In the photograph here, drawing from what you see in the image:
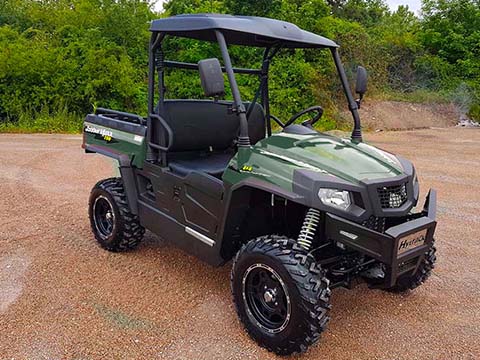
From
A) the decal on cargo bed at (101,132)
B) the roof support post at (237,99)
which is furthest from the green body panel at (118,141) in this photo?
the roof support post at (237,99)

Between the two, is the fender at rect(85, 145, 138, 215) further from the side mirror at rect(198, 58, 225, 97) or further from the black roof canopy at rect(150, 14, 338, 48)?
the side mirror at rect(198, 58, 225, 97)

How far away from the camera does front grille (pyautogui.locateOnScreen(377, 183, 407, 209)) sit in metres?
2.64

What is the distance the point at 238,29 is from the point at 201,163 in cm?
117

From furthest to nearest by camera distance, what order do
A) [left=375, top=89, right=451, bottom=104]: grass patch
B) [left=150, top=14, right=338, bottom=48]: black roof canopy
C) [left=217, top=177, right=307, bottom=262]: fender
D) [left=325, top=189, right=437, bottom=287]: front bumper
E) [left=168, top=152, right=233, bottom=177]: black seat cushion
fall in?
[left=375, top=89, right=451, bottom=104]: grass patch, [left=168, top=152, right=233, bottom=177]: black seat cushion, [left=150, top=14, right=338, bottom=48]: black roof canopy, [left=217, top=177, right=307, bottom=262]: fender, [left=325, top=189, right=437, bottom=287]: front bumper

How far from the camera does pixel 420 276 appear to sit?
3.29 meters

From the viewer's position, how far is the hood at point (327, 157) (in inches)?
106

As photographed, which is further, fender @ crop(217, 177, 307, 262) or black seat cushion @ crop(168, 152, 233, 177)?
black seat cushion @ crop(168, 152, 233, 177)

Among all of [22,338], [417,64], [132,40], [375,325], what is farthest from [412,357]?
[417,64]

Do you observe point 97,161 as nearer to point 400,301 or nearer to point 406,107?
point 400,301

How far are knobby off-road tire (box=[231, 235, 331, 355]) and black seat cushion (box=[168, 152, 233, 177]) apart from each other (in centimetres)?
87

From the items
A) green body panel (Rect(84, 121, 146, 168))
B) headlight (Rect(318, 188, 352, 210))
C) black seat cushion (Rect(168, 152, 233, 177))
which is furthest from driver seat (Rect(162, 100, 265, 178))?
headlight (Rect(318, 188, 352, 210))

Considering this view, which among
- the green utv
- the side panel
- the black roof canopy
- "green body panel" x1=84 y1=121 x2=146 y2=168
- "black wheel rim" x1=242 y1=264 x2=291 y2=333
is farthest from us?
"green body panel" x1=84 y1=121 x2=146 y2=168

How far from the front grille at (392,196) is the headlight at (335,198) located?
188mm

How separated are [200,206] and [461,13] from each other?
62.6 feet
